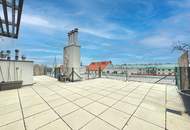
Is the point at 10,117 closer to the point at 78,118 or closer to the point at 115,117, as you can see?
the point at 78,118

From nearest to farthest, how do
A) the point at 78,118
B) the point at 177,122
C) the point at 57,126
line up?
1. the point at 57,126
2. the point at 177,122
3. the point at 78,118

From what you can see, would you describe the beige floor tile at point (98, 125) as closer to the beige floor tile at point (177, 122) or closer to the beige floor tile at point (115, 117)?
the beige floor tile at point (115, 117)

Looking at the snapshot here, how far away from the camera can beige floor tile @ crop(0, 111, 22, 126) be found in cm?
199

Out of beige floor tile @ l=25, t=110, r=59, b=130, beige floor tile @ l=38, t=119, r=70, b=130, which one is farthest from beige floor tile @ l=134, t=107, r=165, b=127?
beige floor tile @ l=25, t=110, r=59, b=130

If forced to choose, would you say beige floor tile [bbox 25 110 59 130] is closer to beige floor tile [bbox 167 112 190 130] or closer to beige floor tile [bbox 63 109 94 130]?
beige floor tile [bbox 63 109 94 130]

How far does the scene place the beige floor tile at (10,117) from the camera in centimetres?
199

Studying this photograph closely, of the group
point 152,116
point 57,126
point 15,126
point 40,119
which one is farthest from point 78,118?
point 152,116

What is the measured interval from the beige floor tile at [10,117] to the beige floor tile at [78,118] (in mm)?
988

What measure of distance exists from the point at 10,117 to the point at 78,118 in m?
1.40

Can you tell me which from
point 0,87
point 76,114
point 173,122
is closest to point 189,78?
point 173,122

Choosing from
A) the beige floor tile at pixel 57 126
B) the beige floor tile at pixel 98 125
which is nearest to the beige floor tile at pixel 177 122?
the beige floor tile at pixel 98 125

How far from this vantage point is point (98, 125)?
1.85 meters

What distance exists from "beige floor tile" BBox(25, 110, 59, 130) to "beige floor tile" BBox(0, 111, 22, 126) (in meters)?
0.26

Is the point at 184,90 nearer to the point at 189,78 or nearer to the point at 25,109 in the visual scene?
the point at 189,78
